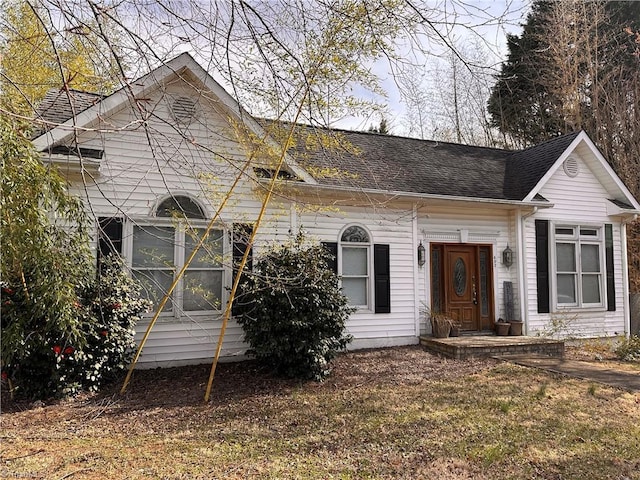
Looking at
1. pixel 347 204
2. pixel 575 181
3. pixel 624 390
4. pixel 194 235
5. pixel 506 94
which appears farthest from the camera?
pixel 506 94

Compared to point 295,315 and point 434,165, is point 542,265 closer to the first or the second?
point 434,165

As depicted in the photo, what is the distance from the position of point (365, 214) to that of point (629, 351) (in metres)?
5.70

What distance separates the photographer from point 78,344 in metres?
5.23

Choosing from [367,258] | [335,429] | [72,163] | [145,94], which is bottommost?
[335,429]

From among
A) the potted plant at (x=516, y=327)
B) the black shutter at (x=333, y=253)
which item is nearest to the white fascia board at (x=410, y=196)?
the black shutter at (x=333, y=253)

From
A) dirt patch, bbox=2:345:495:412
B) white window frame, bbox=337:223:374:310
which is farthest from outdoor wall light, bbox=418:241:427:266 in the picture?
dirt patch, bbox=2:345:495:412

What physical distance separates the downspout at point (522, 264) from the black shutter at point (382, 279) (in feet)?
9.89

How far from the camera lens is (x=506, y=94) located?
55.4 ft

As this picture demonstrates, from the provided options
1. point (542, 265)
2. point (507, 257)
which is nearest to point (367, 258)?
point (507, 257)

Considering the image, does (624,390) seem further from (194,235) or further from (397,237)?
(194,235)

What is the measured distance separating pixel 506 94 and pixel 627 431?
48.7ft

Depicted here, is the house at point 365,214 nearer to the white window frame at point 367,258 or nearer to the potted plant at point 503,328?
the white window frame at point 367,258

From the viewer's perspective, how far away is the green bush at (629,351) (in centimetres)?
844

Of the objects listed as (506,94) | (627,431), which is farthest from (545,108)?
(627,431)
